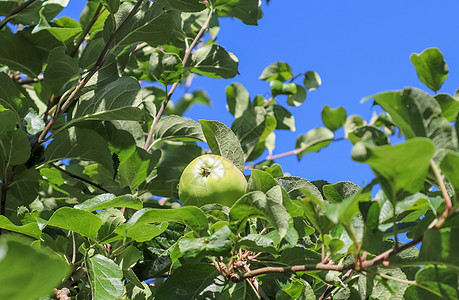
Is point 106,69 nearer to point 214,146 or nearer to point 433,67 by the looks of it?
point 214,146

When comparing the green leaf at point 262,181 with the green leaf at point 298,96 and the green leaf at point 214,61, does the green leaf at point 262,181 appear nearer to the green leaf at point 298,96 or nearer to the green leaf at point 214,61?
the green leaf at point 214,61

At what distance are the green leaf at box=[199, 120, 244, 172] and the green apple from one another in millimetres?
95

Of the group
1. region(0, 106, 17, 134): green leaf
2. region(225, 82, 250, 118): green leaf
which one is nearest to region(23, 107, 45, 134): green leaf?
region(0, 106, 17, 134): green leaf

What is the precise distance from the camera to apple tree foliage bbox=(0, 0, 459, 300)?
2.54ft

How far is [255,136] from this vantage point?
6.84 ft

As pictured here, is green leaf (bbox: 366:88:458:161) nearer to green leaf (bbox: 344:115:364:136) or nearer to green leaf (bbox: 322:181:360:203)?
green leaf (bbox: 322:181:360:203)

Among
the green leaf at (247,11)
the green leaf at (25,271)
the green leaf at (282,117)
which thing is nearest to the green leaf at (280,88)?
the green leaf at (282,117)

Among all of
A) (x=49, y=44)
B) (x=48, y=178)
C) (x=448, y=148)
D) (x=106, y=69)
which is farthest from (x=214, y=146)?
(x=49, y=44)

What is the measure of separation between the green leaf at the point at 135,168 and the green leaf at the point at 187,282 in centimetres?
57

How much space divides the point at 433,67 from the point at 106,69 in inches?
38.3

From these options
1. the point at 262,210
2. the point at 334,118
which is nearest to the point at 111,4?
the point at 262,210

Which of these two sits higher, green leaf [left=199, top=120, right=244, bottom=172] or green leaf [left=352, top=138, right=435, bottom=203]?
green leaf [left=352, top=138, right=435, bottom=203]

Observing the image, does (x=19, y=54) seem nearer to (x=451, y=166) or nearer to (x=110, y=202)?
(x=110, y=202)

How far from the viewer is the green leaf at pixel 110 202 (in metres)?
1.05
